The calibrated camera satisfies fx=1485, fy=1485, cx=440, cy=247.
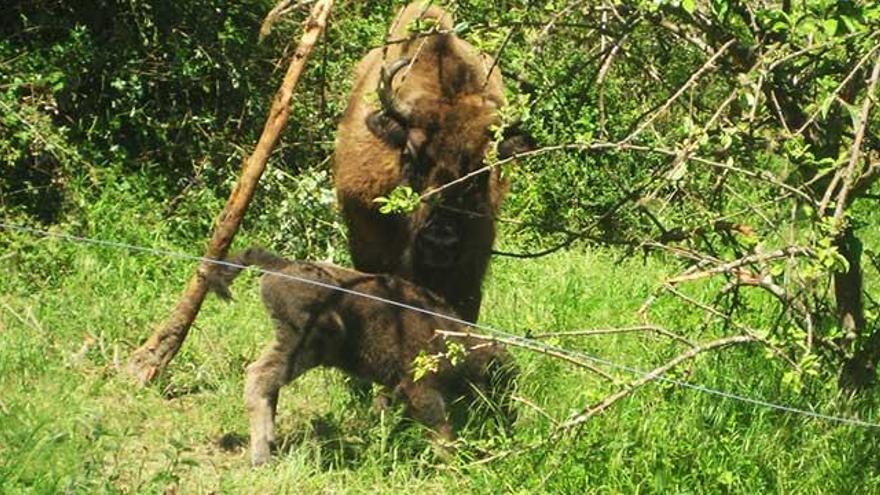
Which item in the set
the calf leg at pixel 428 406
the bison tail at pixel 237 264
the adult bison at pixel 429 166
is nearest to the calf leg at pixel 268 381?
the bison tail at pixel 237 264

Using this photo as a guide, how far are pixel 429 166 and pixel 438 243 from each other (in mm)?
454

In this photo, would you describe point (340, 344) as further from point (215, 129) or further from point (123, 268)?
point (215, 129)

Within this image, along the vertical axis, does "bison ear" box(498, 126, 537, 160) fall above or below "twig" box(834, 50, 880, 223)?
below

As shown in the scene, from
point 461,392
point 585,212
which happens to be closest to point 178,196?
point 585,212

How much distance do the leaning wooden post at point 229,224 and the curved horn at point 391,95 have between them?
0.44 meters

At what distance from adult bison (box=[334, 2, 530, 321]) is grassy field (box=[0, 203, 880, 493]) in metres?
0.57

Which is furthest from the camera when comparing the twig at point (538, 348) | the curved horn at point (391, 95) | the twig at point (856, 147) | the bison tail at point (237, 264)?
the curved horn at point (391, 95)

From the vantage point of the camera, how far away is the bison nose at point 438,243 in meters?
8.00

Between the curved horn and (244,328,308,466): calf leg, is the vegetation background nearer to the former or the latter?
(244,328,308,466): calf leg

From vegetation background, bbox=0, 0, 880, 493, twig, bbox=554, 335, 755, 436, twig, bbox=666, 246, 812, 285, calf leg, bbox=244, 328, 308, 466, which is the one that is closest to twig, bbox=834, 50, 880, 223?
vegetation background, bbox=0, 0, 880, 493

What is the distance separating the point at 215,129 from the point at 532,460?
18.1 ft

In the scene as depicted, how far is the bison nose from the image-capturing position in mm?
8000

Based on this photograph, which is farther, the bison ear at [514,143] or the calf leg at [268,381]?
the bison ear at [514,143]

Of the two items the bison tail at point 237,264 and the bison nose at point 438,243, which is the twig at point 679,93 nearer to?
the bison tail at point 237,264
